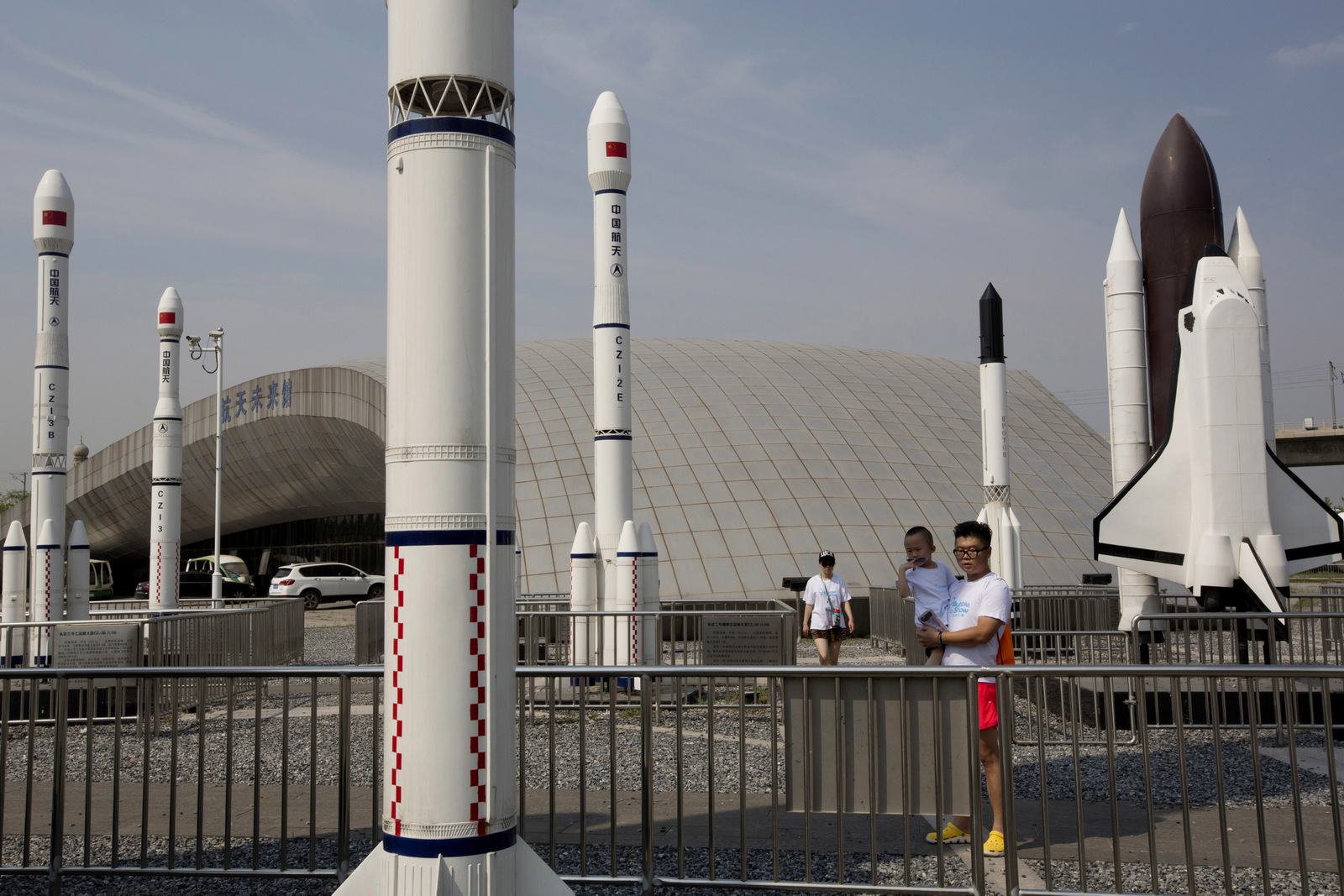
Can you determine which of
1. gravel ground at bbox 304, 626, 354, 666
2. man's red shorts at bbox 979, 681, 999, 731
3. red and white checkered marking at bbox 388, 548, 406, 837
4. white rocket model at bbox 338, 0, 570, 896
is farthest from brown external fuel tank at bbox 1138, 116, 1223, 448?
gravel ground at bbox 304, 626, 354, 666

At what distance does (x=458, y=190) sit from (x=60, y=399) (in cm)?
1588

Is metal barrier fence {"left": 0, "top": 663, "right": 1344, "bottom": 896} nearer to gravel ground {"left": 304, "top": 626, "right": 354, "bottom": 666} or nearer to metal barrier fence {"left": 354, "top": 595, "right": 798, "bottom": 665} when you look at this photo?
metal barrier fence {"left": 354, "top": 595, "right": 798, "bottom": 665}

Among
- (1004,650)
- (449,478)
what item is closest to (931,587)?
(1004,650)

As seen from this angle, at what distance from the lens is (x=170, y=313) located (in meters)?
23.9

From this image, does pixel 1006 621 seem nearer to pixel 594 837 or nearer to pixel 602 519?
pixel 594 837

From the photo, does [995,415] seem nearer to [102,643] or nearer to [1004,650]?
[1004,650]

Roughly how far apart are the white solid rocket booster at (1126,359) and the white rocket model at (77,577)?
1736 cm

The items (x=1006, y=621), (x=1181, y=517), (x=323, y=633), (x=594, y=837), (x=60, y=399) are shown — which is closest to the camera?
(x=1006, y=621)

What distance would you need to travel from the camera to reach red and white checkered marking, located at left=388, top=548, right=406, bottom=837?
16.3 ft

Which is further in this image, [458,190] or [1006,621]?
[1006,621]

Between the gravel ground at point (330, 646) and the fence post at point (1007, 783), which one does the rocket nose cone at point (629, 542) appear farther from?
the fence post at point (1007, 783)

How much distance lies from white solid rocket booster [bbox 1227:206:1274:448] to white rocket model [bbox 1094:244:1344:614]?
2224 mm

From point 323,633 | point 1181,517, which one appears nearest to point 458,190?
point 1181,517

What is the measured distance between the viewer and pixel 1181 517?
15.0m
